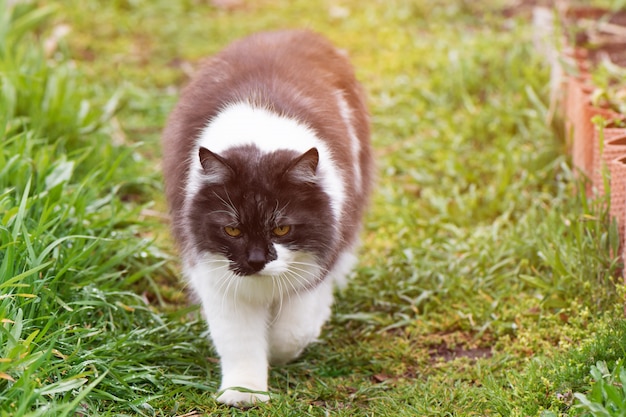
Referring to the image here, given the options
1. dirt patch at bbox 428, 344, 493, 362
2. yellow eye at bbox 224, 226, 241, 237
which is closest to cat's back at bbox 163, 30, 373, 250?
yellow eye at bbox 224, 226, 241, 237

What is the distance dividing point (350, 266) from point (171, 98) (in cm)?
293

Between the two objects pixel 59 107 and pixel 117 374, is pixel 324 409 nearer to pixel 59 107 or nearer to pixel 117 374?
pixel 117 374

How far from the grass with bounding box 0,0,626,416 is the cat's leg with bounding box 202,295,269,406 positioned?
103mm

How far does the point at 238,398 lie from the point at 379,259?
1.58m

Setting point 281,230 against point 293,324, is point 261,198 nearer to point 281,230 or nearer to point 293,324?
point 281,230

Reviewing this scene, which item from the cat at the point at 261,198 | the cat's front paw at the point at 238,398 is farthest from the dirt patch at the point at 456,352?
the cat's front paw at the point at 238,398

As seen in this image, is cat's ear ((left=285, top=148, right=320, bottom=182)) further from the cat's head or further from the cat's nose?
the cat's nose

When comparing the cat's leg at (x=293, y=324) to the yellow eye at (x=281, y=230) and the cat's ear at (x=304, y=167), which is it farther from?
the cat's ear at (x=304, y=167)

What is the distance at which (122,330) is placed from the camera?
384 centimetres

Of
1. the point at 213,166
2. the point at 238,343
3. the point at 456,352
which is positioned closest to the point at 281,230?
the point at 213,166

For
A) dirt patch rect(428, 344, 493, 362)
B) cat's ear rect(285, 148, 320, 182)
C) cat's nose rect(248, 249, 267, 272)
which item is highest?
cat's ear rect(285, 148, 320, 182)

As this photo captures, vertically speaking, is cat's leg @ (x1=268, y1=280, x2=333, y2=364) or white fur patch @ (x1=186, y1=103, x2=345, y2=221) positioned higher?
white fur patch @ (x1=186, y1=103, x2=345, y2=221)

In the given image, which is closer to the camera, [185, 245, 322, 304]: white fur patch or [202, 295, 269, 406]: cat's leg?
[185, 245, 322, 304]: white fur patch

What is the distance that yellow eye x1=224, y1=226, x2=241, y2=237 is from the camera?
333cm
